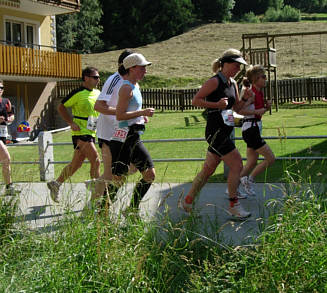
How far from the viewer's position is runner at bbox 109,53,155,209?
6.36 metres

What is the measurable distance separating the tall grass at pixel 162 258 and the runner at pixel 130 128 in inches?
54.3

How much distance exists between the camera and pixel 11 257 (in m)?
4.93

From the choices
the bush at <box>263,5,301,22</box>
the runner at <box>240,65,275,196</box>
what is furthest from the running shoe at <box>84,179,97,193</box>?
the bush at <box>263,5,301,22</box>

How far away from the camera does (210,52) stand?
198 ft

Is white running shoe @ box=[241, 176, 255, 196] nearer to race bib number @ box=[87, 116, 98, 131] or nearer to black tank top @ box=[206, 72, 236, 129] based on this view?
black tank top @ box=[206, 72, 236, 129]

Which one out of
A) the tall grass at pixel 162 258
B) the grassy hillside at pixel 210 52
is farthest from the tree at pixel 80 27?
the tall grass at pixel 162 258

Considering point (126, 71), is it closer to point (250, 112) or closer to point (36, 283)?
point (250, 112)

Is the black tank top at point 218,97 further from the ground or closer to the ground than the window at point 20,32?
closer to the ground

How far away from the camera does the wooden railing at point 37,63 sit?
27.2 metres

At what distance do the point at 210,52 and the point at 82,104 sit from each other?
52.7 m

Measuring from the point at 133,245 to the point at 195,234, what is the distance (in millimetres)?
467

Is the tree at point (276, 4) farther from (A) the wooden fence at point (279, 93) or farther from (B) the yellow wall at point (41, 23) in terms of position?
(B) the yellow wall at point (41, 23)

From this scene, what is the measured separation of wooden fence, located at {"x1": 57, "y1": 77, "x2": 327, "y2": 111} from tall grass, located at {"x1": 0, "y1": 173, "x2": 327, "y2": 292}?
93.5 ft

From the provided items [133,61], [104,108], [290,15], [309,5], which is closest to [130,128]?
[104,108]
